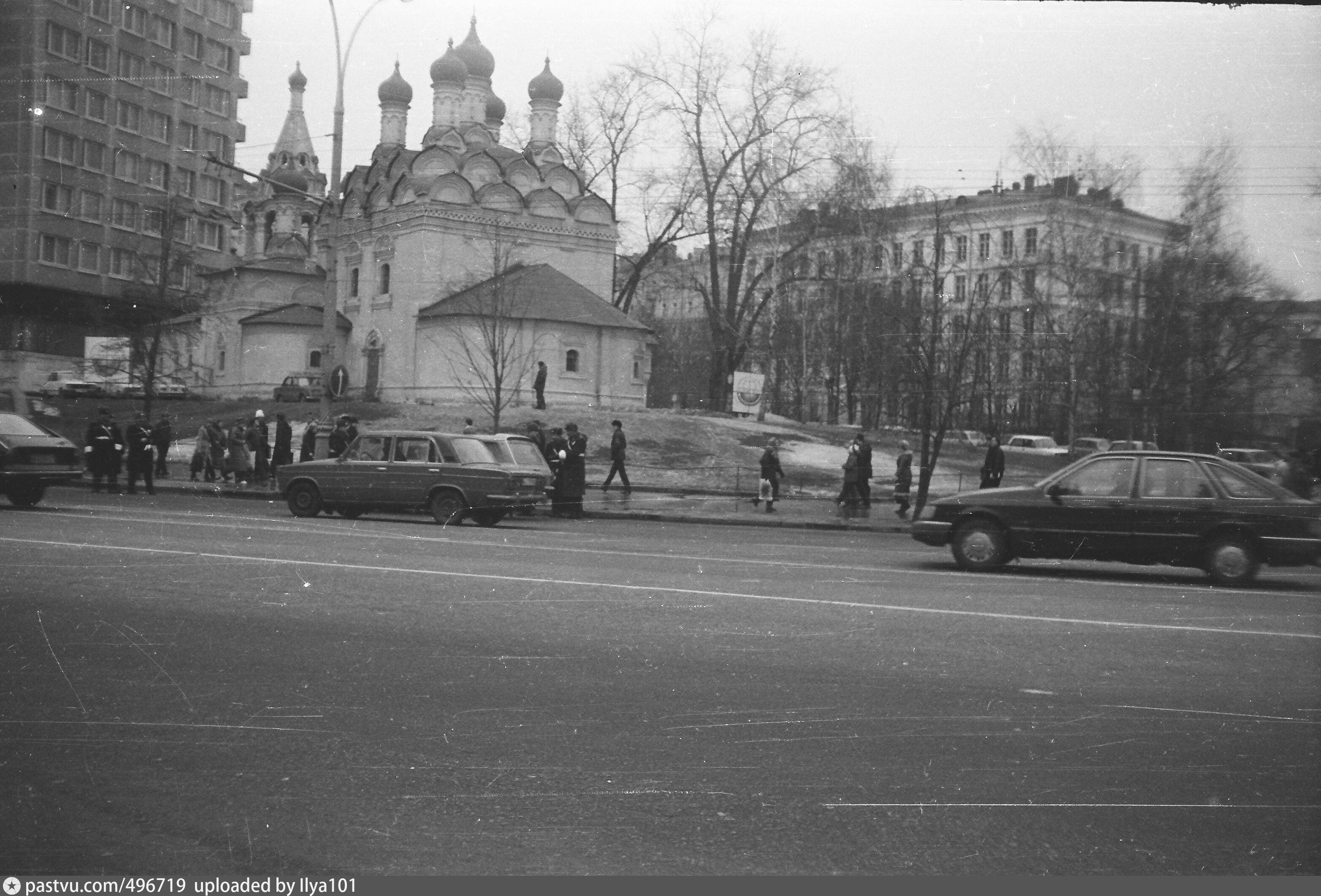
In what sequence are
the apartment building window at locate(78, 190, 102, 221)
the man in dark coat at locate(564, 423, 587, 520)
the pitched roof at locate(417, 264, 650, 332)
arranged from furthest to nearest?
the pitched roof at locate(417, 264, 650, 332) < the man in dark coat at locate(564, 423, 587, 520) < the apartment building window at locate(78, 190, 102, 221)

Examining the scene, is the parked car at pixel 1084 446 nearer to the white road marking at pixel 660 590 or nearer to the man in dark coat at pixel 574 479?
the man in dark coat at pixel 574 479

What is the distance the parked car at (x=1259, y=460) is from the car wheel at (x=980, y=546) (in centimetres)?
248

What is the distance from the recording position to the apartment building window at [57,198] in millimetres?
12047

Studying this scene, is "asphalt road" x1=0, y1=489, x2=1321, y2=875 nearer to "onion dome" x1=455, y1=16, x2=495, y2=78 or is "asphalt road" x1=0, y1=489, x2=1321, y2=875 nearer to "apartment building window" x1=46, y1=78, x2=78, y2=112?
"apartment building window" x1=46, y1=78, x2=78, y2=112

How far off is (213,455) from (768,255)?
3031cm

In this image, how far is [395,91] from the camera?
61625 millimetres

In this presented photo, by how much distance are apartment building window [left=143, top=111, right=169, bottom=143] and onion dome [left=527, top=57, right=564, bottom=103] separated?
46992mm

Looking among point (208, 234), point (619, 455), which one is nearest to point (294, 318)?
point (208, 234)

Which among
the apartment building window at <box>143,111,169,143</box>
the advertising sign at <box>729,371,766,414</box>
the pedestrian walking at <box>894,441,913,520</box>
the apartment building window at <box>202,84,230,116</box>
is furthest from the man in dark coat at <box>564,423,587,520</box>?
the advertising sign at <box>729,371,766,414</box>

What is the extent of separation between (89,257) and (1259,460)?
14400 millimetres

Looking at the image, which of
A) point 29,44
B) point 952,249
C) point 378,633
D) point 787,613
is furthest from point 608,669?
point 952,249

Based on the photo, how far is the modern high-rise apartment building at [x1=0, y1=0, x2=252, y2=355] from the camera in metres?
11.1

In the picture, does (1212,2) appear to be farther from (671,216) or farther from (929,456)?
(671,216)

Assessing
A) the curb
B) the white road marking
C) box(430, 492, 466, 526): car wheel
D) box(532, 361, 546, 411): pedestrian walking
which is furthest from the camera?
box(532, 361, 546, 411): pedestrian walking
